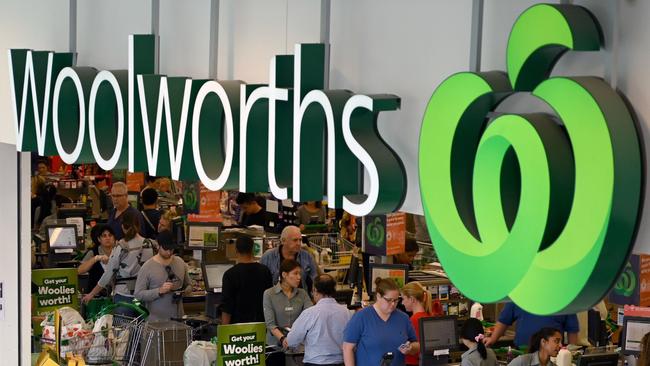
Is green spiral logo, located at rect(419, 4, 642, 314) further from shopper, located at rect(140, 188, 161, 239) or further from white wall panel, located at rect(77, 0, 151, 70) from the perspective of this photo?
shopper, located at rect(140, 188, 161, 239)

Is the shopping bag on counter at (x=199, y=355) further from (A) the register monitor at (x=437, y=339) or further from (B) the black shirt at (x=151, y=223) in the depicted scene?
(B) the black shirt at (x=151, y=223)

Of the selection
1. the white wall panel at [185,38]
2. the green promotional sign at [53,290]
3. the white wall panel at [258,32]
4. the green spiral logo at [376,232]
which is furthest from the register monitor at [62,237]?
the white wall panel at [258,32]

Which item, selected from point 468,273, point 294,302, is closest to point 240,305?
point 294,302

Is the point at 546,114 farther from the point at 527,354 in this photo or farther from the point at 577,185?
the point at 527,354

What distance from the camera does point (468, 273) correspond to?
396 cm

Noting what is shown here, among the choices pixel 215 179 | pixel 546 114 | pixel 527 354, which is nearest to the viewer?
pixel 546 114

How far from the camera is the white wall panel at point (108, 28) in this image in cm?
675

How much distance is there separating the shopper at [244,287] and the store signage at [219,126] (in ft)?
9.93

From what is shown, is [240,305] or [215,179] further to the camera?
[240,305]

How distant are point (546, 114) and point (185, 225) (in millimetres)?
10298

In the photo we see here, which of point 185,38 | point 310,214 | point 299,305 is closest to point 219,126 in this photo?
point 185,38

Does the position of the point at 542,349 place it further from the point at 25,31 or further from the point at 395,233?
the point at 25,31

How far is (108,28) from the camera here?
7.07 m

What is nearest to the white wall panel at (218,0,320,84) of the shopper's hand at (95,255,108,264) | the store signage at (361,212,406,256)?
the shopper's hand at (95,255,108,264)
